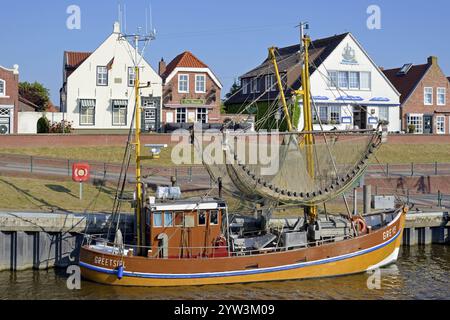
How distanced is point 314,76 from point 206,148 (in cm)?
3504

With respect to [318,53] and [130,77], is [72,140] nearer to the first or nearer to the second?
[130,77]

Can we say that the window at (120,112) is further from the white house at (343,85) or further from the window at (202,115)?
the white house at (343,85)

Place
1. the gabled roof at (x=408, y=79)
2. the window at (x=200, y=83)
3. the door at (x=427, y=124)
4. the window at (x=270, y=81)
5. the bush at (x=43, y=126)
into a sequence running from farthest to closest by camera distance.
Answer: the door at (x=427, y=124) → the gabled roof at (x=408, y=79) → the window at (x=270, y=81) → the window at (x=200, y=83) → the bush at (x=43, y=126)

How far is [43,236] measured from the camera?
2986cm

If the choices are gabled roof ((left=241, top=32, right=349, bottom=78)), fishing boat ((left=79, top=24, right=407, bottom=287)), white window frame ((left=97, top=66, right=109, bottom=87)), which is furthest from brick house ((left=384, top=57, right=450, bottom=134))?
fishing boat ((left=79, top=24, right=407, bottom=287))

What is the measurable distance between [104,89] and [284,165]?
31396 millimetres

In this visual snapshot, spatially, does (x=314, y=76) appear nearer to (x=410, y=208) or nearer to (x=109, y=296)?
(x=410, y=208)

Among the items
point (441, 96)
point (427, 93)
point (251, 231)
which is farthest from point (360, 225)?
point (441, 96)

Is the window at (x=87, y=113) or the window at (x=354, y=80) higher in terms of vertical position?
the window at (x=354, y=80)

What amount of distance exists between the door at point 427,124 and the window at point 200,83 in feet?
75.9

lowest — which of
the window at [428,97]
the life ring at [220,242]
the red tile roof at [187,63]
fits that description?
the life ring at [220,242]

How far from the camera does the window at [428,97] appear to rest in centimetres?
6700

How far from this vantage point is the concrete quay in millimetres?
29438

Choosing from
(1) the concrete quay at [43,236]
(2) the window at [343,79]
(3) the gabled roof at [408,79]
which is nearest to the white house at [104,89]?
(2) the window at [343,79]
